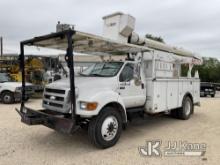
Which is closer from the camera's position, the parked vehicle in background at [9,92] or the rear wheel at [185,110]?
the rear wheel at [185,110]

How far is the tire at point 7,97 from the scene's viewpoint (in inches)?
527

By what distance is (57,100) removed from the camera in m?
5.88

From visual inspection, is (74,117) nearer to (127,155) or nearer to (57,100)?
(57,100)

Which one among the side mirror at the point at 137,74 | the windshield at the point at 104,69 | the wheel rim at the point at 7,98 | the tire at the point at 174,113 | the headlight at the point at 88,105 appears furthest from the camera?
the wheel rim at the point at 7,98

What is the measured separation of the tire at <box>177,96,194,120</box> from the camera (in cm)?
905

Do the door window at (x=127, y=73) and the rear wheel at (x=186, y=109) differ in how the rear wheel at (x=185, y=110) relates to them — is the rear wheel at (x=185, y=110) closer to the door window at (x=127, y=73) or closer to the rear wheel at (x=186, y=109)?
the rear wheel at (x=186, y=109)

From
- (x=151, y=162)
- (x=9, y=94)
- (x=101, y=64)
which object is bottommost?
(x=151, y=162)

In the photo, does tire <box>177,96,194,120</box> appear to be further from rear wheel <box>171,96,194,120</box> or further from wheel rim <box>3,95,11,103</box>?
wheel rim <box>3,95,11,103</box>

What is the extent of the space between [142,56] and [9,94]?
879 centimetres

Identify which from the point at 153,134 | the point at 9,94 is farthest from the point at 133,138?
the point at 9,94

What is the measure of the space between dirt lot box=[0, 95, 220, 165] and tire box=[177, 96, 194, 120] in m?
0.30

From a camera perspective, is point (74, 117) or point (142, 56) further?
point (142, 56)

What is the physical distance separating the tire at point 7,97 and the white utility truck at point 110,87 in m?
7.31
